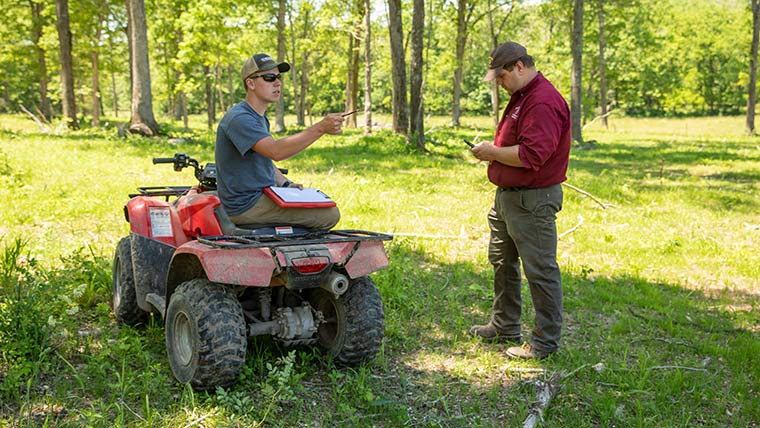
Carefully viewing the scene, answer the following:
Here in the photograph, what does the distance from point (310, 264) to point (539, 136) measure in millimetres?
1889

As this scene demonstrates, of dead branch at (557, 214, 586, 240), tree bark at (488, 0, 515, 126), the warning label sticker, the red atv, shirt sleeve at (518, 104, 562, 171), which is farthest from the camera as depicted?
tree bark at (488, 0, 515, 126)

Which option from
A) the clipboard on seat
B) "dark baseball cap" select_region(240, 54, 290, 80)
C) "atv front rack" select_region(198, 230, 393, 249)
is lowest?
"atv front rack" select_region(198, 230, 393, 249)

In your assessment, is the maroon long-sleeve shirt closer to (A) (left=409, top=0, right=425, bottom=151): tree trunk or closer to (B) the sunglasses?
(B) the sunglasses

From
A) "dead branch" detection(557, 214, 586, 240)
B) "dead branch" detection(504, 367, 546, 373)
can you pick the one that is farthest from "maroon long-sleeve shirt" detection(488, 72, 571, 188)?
"dead branch" detection(557, 214, 586, 240)

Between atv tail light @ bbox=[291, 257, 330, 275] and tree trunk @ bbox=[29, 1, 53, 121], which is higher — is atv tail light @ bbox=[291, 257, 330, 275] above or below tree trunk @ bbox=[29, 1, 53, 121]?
below

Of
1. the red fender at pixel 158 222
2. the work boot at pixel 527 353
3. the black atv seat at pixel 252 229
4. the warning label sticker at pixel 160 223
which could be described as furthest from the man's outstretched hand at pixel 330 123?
the work boot at pixel 527 353

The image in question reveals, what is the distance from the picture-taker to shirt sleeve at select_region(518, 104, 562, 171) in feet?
Answer: 13.8

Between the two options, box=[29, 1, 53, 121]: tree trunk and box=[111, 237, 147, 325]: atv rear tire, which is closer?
box=[111, 237, 147, 325]: atv rear tire

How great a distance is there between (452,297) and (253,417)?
2770 mm

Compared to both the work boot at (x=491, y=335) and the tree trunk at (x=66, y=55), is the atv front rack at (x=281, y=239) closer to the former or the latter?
the work boot at (x=491, y=335)

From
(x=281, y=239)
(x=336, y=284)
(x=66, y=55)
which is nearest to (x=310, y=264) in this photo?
(x=336, y=284)

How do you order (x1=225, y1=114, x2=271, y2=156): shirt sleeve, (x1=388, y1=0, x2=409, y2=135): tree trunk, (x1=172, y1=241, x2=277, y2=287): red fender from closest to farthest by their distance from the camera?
(x1=172, y1=241, x2=277, y2=287): red fender → (x1=225, y1=114, x2=271, y2=156): shirt sleeve → (x1=388, y1=0, x2=409, y2=135): tree trunk

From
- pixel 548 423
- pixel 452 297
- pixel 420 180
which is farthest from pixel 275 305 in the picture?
pixel 420 180

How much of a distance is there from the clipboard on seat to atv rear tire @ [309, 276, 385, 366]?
577 mm
